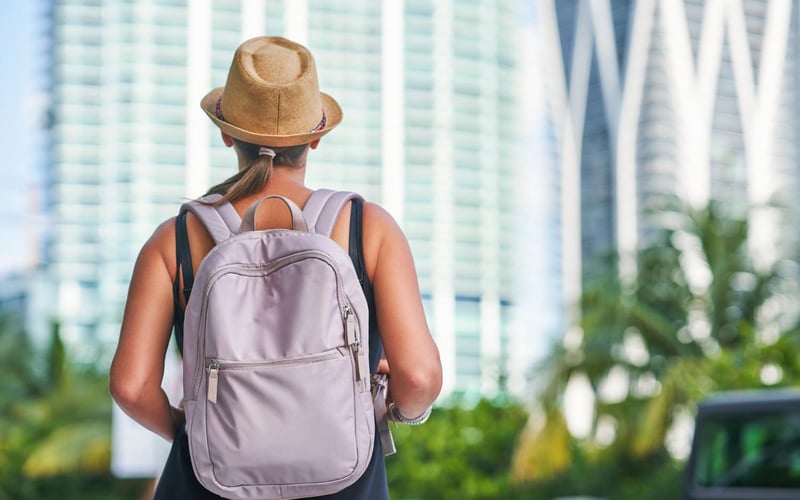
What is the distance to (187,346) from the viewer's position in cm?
192

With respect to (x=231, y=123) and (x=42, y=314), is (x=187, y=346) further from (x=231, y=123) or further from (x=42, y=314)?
(x=42, y=314)

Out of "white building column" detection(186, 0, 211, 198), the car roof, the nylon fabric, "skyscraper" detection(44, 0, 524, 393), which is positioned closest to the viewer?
the nylon fabric

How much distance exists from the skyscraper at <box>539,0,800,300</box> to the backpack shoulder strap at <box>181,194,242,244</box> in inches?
2442

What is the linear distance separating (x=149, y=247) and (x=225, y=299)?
228mm

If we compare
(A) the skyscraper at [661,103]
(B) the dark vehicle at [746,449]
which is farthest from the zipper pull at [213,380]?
(A) the skyscraper at [661,103]

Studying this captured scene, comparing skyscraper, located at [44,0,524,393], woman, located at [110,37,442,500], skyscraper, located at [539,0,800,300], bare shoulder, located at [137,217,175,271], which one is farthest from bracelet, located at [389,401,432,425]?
skyscraper, located at [44,0,524,393]

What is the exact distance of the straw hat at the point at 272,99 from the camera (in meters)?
2.11

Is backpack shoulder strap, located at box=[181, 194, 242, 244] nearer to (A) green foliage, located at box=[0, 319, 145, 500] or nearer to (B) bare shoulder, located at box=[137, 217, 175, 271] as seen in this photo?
(B) bare shoulder, located at box=[137, 217, 175, 271]

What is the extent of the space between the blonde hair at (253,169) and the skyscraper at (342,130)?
2515 inches

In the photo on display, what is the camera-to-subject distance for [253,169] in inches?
83.0

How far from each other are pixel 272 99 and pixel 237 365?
518 millimetres

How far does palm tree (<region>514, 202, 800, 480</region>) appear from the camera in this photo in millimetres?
17906

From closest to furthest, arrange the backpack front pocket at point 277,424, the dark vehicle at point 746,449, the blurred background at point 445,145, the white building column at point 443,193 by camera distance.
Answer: the backpack front pocket at point 277,424, the dark vehicle at point 746,449, the blurred background at point 445,145, the white building column at point 443,193

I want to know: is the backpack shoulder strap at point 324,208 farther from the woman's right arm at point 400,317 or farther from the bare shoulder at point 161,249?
the bare shoulder at point 161,249
